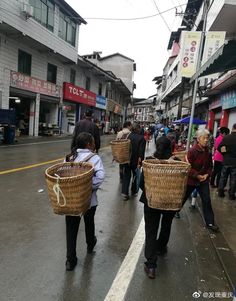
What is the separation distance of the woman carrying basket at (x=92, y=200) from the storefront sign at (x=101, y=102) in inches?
1301

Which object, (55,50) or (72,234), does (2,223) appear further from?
(55,50)

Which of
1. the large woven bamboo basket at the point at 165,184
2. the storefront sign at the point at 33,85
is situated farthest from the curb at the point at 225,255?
the storefront sign at the point at 33,85

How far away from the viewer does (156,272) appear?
12.4ft

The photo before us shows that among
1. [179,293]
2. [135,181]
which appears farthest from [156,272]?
[135,181]

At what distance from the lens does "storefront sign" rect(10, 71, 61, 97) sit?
65.8 ft

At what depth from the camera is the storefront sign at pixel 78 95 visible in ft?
89.8

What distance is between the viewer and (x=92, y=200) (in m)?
3.96

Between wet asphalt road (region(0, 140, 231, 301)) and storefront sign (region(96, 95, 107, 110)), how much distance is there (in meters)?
31.0

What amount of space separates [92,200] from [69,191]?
710 millimetres

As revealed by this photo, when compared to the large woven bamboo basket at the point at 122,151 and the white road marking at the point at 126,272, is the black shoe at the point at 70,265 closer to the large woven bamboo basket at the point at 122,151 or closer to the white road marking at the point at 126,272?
the white road marking at the point at 126,272

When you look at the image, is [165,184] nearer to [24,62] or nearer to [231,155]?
[231,155]

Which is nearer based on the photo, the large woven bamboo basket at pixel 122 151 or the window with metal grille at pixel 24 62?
the large woven bamboo basket at pixel 122 151

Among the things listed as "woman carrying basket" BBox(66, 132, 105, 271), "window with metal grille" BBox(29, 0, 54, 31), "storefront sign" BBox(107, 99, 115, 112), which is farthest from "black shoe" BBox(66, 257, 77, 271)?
"storefront sign" BBox(107, 99, 115, 112)

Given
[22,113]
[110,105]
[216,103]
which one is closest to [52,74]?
[22,113]
